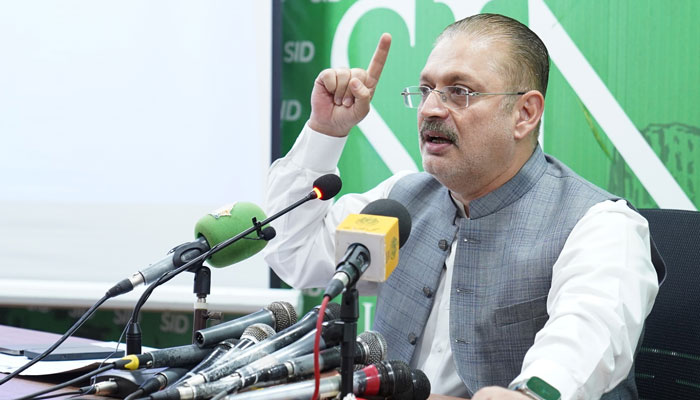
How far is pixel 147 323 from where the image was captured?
3373 mm

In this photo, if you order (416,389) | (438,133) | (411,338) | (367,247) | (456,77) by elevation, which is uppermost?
(456,77)

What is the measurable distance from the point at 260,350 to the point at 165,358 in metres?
0.18

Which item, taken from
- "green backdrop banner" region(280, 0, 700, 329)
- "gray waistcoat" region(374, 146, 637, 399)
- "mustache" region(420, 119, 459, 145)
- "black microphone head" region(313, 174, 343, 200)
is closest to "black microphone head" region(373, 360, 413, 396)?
"black microphone head" region(313, 174, 343, 200)

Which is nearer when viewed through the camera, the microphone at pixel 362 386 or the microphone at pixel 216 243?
the microphone at pixel 362 386

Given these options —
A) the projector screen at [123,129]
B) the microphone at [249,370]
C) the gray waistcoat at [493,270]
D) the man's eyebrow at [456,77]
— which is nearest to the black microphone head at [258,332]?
the microphone at [249,370]

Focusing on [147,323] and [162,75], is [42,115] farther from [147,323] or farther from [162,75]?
[147,323]

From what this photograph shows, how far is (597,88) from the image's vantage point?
8.57ft

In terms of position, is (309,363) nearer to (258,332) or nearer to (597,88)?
(258,332)

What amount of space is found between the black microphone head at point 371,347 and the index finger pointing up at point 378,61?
34.8 inches

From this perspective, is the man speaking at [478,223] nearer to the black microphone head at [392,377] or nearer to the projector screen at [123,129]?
the black microphone head at [392,377]

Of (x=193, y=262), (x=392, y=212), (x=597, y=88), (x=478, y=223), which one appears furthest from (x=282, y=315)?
(x=597, y=88)

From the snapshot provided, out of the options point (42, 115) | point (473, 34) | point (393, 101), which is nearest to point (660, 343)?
point (473, 34)

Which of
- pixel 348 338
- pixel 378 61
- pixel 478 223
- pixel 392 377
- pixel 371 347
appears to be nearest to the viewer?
pixel 348 338

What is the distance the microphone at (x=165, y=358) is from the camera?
1.27 m
